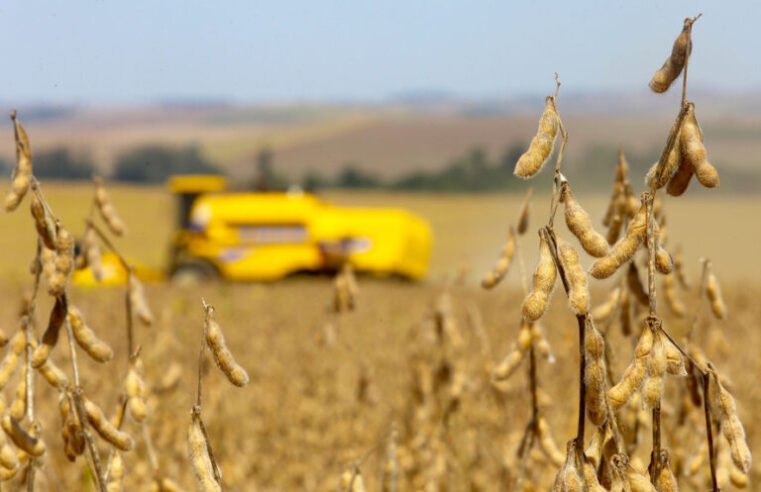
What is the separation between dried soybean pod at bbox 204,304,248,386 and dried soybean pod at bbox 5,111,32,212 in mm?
511

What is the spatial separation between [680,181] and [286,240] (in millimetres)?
16640

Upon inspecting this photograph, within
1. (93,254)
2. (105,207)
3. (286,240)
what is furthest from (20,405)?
(286,240)

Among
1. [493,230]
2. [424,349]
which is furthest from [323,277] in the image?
[493,230]

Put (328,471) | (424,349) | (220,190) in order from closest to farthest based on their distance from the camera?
(424,349) < (328,471) < (220,190)

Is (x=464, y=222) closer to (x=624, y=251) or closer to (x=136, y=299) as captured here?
(x=136, y=299)

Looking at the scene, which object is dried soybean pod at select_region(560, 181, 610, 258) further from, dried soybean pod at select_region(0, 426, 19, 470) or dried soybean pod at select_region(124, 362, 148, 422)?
dried soybean pod at select_region(0, 426, 19, 470)

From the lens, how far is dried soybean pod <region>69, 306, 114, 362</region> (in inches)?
76.5

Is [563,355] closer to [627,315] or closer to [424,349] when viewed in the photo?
[424,349]

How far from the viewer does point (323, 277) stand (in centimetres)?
1827

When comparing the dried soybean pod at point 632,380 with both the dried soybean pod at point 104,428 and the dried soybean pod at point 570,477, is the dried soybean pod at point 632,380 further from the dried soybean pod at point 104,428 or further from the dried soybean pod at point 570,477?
the dried soybean pod at point 104,428

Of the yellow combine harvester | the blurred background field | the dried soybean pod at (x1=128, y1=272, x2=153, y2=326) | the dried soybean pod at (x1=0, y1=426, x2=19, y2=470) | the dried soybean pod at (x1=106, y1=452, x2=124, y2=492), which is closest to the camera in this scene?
the dried soybean pod at (x1=0, y1=426, x2=19, y2=470)

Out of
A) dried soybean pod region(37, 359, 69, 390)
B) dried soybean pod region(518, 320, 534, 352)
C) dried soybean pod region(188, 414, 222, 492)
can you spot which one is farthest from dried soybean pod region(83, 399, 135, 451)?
dried soybean pod region(518, 320, 534, 352)

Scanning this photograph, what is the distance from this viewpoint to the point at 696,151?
1.54 metres

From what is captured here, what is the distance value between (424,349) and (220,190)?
16486 millimetres
